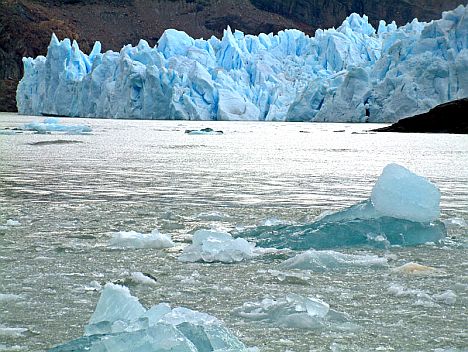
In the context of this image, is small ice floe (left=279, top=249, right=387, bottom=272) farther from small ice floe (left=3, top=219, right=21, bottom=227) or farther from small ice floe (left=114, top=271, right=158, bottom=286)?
small ice floe (left=3, top=219, right=21, bottom=227)

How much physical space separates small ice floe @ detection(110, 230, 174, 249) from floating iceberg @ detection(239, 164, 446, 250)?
2.29 ft

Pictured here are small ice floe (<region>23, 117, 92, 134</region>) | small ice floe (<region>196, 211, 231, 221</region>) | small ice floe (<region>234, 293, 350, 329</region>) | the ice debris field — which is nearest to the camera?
the ice debris field

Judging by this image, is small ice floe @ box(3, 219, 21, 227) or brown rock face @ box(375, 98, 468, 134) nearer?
small ice floe @ box(3, 219, 21, 227)

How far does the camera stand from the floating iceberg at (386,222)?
17.4 feet

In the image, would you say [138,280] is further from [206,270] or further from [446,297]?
[446,297]

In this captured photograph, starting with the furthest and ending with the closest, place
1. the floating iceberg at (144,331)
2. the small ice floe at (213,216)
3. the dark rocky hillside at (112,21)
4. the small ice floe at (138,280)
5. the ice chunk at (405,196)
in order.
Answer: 1. the dark rocky hillside at (112,21)
2. the small ice floe at (213,216)
3. the ice chunk at (405,196)
4. the small ice floe at (138,280)
5. the floating iceberg at (144,331)

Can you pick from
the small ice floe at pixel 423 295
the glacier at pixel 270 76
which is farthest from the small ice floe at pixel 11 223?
the glacier at pixel 270 76

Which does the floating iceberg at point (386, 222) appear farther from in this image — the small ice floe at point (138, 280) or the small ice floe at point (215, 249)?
the small ice floe at point (138, 280)

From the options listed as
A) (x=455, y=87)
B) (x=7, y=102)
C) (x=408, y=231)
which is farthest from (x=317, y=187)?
(x=7, y=102)

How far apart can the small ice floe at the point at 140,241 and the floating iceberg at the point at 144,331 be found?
79.0 inches

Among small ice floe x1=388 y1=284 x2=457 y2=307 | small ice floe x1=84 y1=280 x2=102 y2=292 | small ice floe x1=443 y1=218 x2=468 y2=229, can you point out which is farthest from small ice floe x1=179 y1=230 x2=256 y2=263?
small ice floe x1=443 y1=218 x2=468 y2=229

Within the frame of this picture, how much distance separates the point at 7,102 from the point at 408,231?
395 ft

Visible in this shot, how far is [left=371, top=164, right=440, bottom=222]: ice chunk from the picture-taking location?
545cm

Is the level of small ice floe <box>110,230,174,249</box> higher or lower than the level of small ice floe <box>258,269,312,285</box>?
lower
